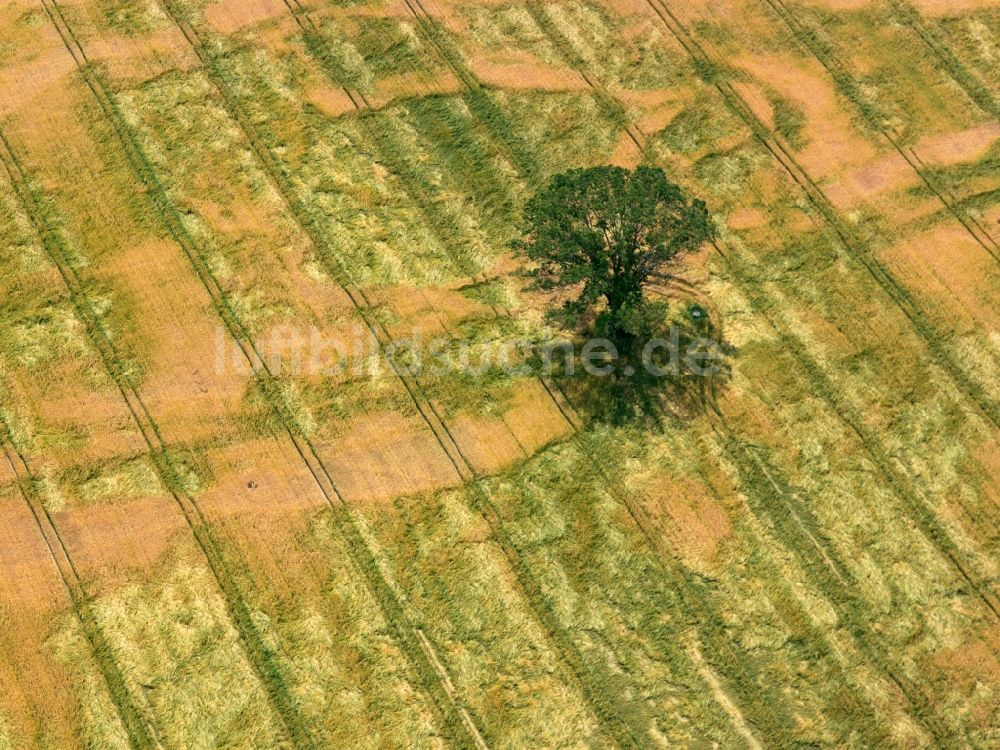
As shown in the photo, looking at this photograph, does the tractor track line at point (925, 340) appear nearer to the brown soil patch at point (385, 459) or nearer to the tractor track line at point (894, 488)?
the tractor track line at point (894, 488)

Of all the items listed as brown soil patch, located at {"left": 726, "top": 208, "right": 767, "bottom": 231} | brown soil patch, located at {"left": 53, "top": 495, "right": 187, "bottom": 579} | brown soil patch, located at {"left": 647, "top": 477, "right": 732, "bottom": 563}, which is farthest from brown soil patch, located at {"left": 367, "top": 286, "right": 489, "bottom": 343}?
brown soil patch, located at {"left": 726, "top": 208, "right": 767, "bottom": 231}

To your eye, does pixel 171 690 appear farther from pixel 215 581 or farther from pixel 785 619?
pixel 785 619

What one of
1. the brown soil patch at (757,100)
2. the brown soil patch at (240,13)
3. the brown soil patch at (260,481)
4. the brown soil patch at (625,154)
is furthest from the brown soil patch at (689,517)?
the brown soil patch at (240,13)

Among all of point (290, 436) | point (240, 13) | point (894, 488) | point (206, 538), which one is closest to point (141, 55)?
point (240, 13)

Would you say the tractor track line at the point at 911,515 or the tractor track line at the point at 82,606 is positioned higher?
the tractor track line at the point at 82,606

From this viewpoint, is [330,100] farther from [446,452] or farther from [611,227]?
[446,452]

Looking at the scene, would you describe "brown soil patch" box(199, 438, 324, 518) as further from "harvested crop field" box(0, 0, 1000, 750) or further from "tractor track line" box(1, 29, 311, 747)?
"tractor track line" box(1, 29, 311, 747)
